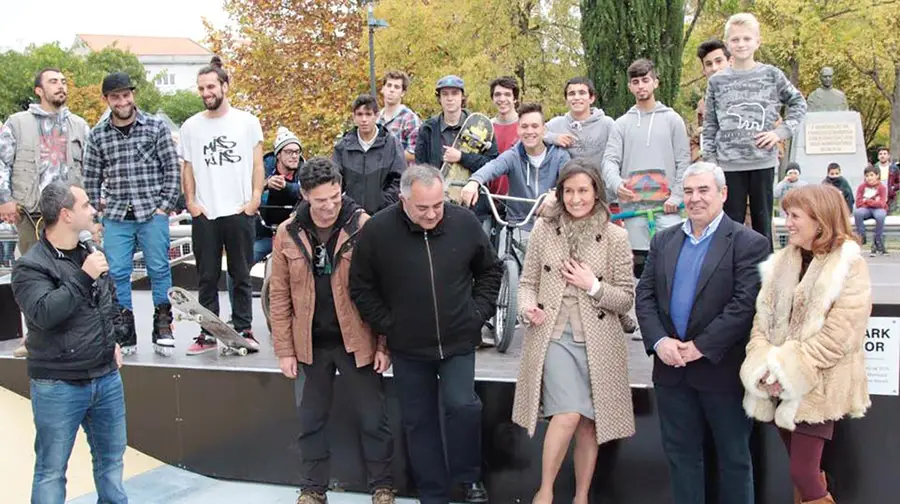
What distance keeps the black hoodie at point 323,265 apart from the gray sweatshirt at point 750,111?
239 centimetres

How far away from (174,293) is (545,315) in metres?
2.62

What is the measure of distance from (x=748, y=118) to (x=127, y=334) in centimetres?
378

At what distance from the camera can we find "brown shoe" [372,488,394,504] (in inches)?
176

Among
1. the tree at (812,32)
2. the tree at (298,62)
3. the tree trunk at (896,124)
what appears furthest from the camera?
the tree trunk at (896,124)

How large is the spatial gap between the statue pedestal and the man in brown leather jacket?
15474 mm

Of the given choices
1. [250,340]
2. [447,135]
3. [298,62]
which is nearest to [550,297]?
[447,135]

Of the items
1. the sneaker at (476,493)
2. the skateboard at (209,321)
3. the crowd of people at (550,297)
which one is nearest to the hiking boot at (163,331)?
the skateboard at (209,321)

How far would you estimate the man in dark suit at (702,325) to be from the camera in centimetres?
362

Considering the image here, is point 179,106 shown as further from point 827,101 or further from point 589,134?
point 589,134

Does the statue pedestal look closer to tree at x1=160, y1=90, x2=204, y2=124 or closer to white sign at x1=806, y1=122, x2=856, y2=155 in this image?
white sign at x1=806, y1=122, x2=856, y2=155

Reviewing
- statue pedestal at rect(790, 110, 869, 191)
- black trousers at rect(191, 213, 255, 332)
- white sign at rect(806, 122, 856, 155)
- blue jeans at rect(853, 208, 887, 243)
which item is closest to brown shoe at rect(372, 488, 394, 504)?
black trousers at rect(191, 213, 255, 332)

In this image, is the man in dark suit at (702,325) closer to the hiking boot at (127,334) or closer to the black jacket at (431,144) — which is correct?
the black jacket at (431,144)

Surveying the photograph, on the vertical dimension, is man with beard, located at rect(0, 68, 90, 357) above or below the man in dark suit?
above

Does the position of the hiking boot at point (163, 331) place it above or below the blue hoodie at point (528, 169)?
below
